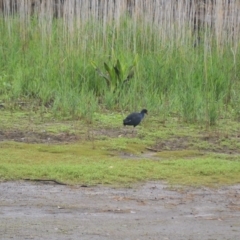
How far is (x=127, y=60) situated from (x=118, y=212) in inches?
283

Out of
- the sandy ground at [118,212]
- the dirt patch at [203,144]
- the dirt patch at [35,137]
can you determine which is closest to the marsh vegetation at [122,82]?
the dirt patch at [203,144]

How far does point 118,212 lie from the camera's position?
743 cm

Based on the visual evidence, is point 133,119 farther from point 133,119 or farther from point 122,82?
point 122,82

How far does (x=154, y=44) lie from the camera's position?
1524cm

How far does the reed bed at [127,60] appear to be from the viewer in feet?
42.7

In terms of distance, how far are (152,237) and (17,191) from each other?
6.66ft

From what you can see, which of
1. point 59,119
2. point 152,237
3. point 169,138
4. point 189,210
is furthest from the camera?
point 59,119

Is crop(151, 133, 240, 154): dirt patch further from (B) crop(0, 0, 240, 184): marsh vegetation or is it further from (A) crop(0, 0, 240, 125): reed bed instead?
(A) crop(0, 0, 240, 125): reed bed

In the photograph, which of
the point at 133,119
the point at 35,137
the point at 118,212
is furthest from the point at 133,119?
the point at 118,212

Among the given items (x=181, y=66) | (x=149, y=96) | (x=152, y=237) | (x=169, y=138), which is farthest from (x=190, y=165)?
(x=181, y=66)

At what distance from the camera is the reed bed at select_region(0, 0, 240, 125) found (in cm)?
1302

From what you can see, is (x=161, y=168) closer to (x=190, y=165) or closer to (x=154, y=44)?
(x=190, y=165)

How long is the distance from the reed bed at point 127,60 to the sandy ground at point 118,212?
385 centimetres

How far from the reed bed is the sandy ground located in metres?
3.85
